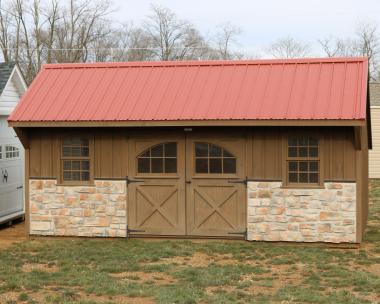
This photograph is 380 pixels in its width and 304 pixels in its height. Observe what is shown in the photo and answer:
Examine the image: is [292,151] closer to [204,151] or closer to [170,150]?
[204,151]

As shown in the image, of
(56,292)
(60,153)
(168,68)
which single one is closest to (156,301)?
(56,292)

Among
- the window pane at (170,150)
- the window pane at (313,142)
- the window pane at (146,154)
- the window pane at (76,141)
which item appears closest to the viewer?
the window pane at (313,142)

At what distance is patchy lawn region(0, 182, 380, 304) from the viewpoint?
27.5 ft

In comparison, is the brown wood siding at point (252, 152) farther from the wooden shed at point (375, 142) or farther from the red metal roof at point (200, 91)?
the wooden shed at point (375, 142)

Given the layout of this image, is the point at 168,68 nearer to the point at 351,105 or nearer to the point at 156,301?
the point at 351,105

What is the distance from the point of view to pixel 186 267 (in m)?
10.2

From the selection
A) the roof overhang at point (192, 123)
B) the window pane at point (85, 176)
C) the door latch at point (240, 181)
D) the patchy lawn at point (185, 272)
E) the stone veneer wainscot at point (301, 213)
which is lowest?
the patchy lawn at point (185, 272)

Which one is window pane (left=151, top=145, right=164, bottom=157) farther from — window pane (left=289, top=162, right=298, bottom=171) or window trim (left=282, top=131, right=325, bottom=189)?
window pane (left=289, top=162, right=298, bottom=171)

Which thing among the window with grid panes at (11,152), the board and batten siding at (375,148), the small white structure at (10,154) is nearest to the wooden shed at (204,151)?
the small white structure at (10,154)

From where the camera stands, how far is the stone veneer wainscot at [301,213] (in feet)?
38.6

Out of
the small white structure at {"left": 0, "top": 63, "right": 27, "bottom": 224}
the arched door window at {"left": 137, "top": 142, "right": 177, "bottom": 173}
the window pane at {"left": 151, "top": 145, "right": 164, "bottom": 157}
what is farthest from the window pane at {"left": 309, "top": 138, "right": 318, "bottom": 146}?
the small white structure at {"left": 0, "top": 63, "right": 27, "bottom": 224}

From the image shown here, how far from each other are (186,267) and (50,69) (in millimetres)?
5836

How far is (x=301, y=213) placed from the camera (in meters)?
11.9

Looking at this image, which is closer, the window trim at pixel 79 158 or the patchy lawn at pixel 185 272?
the patchy lawn at pixel 185 272
